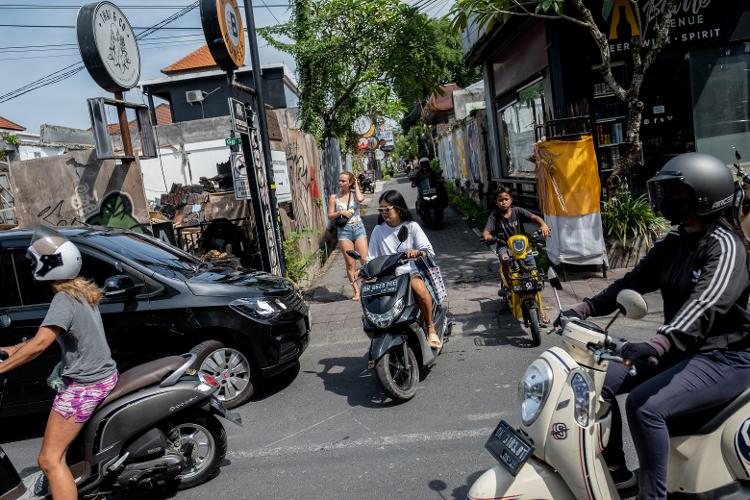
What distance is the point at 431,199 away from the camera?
14305mm

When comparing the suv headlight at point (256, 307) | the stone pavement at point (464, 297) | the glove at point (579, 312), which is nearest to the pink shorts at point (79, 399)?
the suv headlight at point (256, 307)

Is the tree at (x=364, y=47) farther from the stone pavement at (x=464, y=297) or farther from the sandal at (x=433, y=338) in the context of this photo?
the sandal at (x=433, y=338)

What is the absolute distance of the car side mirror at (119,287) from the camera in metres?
4.45

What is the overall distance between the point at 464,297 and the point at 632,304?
5459mm

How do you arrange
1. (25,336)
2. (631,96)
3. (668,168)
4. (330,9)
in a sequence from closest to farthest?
(668,168)
(25,336)
(631,96)
(330,9)

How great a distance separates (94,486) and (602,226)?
706 centimetres

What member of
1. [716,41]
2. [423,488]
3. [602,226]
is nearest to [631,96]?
[602,226]

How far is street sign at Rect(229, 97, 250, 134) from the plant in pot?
16.9 ft

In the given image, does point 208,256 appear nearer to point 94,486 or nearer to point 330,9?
→ point 94,486

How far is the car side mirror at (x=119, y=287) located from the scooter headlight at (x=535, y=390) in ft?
10.4

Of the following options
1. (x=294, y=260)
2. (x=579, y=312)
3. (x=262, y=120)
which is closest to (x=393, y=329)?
(x=579, y=312)

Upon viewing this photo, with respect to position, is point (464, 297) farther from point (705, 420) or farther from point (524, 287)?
point (705, 420)

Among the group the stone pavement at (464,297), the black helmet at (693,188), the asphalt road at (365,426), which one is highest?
the black helmet at (693,188)

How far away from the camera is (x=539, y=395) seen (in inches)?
99.4
